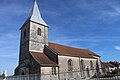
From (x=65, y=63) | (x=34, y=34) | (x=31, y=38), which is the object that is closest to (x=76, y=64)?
(x=65, y=63)

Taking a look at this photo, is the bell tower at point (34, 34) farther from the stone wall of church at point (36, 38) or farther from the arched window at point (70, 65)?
the arched window at point (70, 65)

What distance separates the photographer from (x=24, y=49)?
27812mm

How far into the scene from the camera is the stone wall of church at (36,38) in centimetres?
2694

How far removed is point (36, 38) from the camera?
27922 mm

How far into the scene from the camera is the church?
23972mm

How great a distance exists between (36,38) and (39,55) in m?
3.97

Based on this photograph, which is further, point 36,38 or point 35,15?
point 35,15

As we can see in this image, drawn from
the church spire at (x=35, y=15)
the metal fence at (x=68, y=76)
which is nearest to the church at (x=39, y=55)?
the church spire at (x=35, y=15)

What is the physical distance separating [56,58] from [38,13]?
1291cm

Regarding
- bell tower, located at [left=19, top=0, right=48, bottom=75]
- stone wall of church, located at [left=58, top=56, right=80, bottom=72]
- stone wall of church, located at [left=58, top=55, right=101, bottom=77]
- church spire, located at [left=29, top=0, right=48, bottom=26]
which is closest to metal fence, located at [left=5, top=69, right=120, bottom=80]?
stone wall of church, located at [left=58, top=55, right=101, bottom=77]

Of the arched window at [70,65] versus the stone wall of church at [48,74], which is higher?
the arched window at [70,65]

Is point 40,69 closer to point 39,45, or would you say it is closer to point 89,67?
point 39,45

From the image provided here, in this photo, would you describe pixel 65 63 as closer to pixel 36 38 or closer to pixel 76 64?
pixel 76 64

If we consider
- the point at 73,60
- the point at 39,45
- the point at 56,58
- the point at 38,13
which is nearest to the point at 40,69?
the point at 56,58
